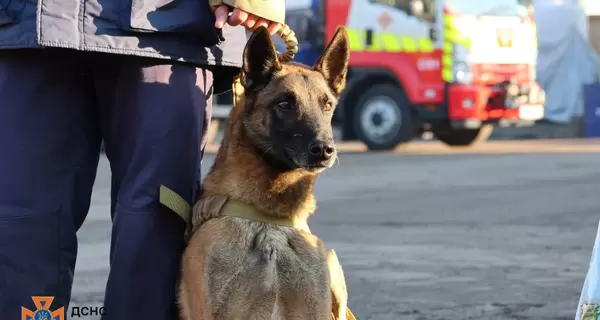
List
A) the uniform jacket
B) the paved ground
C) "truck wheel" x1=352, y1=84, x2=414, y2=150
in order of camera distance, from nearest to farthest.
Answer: the uniform jacket < the paved ground < "truck wheel" x1=352, y1=84, x2=414, y2=150

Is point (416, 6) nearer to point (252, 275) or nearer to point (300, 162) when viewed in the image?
point (300, 162)

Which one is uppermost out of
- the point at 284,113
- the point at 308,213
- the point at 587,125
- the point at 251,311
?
the point at 284,113

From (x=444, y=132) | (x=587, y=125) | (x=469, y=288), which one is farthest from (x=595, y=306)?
(x=587, y=125)

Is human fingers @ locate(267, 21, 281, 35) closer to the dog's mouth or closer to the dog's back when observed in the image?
the dog's mouth

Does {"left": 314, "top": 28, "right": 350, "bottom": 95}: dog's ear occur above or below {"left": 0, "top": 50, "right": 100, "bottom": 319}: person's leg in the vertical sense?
above

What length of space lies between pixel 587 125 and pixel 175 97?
20.3 metres

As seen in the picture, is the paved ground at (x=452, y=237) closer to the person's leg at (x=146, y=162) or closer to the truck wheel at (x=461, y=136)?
the person's leg at (x=146, y=162)

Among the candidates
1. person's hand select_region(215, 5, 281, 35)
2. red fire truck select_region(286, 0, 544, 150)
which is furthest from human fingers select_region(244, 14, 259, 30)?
red fire truck select_region(286, 0, 544, 150)

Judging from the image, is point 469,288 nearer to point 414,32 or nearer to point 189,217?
point 189,217

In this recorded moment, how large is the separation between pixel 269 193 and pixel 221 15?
0.60 metres

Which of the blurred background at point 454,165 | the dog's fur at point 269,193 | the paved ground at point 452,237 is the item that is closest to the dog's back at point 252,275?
the dog's fur at point 269,193

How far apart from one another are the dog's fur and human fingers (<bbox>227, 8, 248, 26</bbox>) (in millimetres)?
156

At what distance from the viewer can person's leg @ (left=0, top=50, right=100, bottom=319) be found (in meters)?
3.29

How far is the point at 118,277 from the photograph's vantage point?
3471 mm
